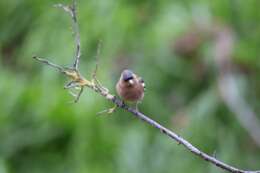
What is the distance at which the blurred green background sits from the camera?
19.2ft

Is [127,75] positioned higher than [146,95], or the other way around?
[127,75]

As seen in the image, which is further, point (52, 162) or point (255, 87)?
point (52, 162)

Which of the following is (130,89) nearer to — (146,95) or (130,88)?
(130,88)

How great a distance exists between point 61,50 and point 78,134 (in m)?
0.63

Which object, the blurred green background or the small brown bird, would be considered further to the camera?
the blurred green background

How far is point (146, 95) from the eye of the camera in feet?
19.2

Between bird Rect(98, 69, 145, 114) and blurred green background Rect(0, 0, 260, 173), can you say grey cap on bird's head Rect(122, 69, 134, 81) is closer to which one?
bird Rect(98, 69, 145, 114)

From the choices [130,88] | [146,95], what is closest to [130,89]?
[130,88]

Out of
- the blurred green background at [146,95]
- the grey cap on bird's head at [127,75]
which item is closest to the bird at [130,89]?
the grey cap on bird's head at [127,75]

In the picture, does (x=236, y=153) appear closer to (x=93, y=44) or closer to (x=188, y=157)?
(x=188, y=157)

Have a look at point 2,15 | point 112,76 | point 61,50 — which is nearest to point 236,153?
point 112,76

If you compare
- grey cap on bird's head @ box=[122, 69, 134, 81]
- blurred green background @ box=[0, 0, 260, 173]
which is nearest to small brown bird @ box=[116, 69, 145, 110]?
grey cap on bird's head @ box=[122, 69, 134, 81]

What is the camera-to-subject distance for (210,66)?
233 inches

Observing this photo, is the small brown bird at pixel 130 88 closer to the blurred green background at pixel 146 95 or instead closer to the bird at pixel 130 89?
the bird at pixel 130 89
